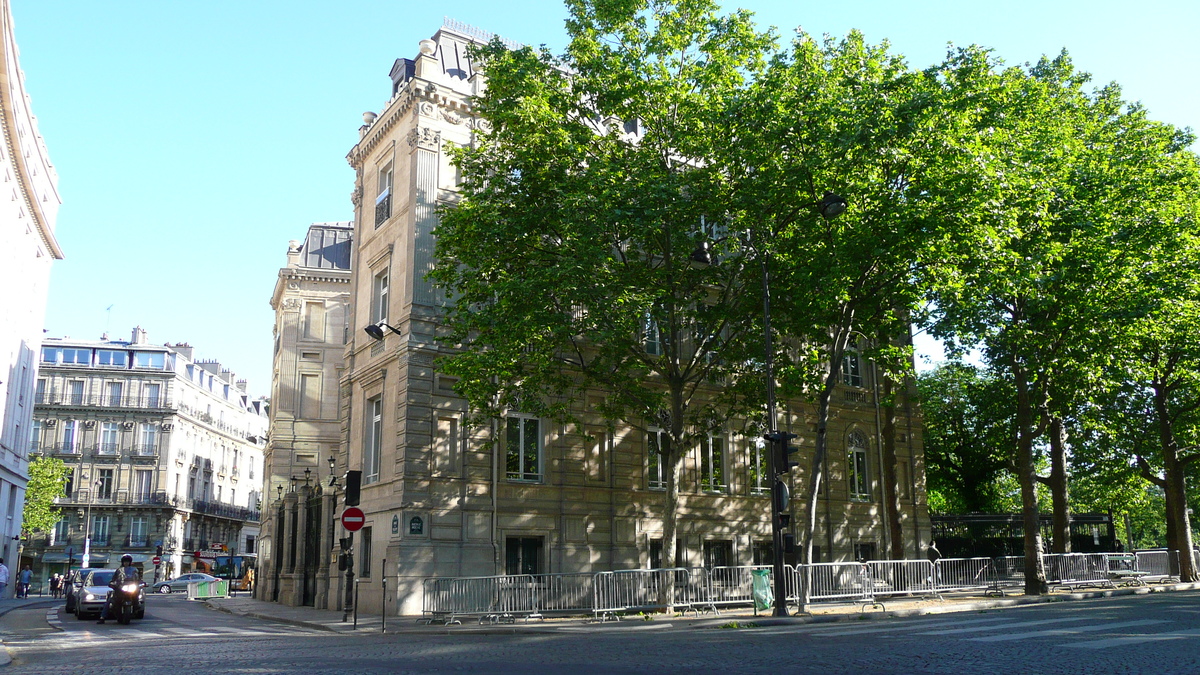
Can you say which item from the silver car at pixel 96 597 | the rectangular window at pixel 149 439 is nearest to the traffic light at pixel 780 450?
the silver car at pixel 96 597

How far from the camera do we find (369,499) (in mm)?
26938

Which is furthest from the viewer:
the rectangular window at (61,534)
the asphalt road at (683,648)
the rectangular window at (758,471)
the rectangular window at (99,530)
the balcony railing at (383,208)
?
the rectangular window at (99,530)

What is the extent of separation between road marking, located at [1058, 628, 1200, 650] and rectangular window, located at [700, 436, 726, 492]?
16976mm

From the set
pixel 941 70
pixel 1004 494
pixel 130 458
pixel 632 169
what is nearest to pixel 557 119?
pixel 632 169

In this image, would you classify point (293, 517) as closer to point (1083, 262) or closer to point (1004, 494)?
point (1083, 262)

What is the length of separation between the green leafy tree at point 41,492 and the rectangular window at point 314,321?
25.6 metres

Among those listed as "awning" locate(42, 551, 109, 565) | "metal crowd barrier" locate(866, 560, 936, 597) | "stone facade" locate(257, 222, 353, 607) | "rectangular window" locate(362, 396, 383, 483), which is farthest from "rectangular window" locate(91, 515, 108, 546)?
"metal crowd barrier" locate(866, 560, 936, 597)

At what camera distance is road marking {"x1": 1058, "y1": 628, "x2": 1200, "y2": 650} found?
12.2 m

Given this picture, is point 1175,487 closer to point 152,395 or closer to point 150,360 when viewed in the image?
point 152,395

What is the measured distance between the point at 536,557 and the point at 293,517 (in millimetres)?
11056

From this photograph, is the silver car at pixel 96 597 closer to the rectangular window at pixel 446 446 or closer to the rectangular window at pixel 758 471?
the rectangular window at pixel 446 446

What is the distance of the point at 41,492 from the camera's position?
60594 millimetres

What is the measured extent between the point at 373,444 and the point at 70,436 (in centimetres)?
5659

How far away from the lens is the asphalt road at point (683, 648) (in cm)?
1059
